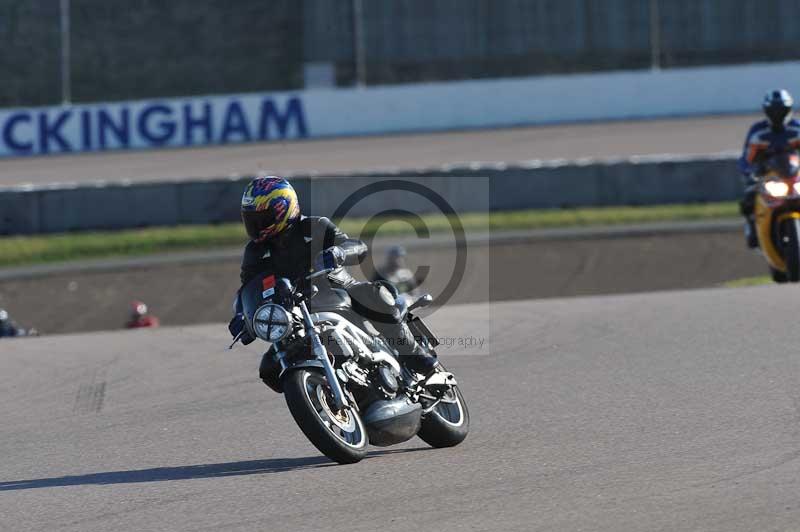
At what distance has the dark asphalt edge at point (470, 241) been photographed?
19.5m

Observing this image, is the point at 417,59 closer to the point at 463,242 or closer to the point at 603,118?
the point at 603,118

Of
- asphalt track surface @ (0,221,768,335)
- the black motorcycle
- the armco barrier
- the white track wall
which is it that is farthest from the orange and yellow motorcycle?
the white track wall

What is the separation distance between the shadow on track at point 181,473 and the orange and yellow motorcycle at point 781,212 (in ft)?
21.0

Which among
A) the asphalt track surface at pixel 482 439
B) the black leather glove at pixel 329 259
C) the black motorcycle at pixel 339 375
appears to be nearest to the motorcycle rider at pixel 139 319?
the asphalt track surface at pixel 482 439

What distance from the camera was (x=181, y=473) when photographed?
20.0ft

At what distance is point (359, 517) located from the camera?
5059 millimetres

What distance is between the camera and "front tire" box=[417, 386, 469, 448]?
629 cm

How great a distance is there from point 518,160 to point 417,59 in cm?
954

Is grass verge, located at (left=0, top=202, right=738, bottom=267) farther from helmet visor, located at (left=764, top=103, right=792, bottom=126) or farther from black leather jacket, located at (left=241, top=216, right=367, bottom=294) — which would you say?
black leather jacket, located at (left=241, top=216, right=367, bottom=294)

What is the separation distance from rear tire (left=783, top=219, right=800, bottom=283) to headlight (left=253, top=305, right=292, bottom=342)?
706cm

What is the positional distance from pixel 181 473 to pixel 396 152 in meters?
22.4

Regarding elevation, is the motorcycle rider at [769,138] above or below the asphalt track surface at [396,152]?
above

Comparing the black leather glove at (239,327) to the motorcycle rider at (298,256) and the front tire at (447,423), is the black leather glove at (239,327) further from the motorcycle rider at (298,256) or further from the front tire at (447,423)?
the front tire at (447,423)

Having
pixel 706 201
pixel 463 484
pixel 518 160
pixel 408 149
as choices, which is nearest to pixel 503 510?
pixel 463 484
